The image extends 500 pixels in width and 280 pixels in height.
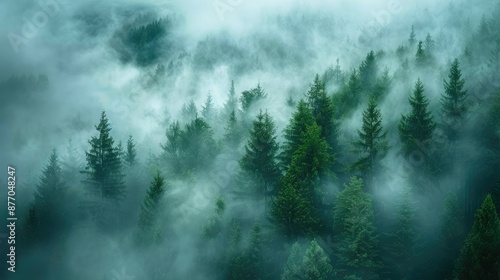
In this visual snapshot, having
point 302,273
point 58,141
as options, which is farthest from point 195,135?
point 58,141

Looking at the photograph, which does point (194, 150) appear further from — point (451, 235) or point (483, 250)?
point (483, 250)

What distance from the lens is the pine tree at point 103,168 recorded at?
58.6 meters

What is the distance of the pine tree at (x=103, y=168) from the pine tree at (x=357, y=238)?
33600 millimetres

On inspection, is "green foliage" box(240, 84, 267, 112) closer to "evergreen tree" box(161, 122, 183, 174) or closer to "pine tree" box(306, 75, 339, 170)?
"evergreen tree" box(161, 122, 183, 174)

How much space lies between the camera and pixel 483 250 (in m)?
32.7

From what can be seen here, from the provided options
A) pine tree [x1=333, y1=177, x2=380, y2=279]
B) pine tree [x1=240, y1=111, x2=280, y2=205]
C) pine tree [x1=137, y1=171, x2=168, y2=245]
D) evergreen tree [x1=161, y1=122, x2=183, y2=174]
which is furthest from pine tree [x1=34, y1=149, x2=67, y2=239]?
pine tree [x1=333, y1=177, x2=380, y2=279]

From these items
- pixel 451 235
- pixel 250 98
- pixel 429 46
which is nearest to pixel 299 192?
pixel 451 235

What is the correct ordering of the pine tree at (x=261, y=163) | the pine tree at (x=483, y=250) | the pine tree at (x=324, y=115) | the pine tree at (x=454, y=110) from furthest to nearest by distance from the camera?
the pine tree at (x=454, y=110) → the pine tree at (x=324, y=115) → the pine tree at (x=261, y=163) → the pine tree at (x=483, y=250)

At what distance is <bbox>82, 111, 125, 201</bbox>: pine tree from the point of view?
192 ft

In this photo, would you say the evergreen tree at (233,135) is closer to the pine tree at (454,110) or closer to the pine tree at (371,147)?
the pine tree at (371,147)

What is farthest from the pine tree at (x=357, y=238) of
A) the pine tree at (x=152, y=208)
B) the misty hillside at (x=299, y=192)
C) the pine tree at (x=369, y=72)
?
the pine tree at (x=369, y=72)

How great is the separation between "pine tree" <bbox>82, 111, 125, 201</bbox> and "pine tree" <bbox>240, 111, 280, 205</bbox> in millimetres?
21705

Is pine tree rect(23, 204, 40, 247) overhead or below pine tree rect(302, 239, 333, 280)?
overhead

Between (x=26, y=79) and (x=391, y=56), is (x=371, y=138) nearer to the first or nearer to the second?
(x=391, y=56)
